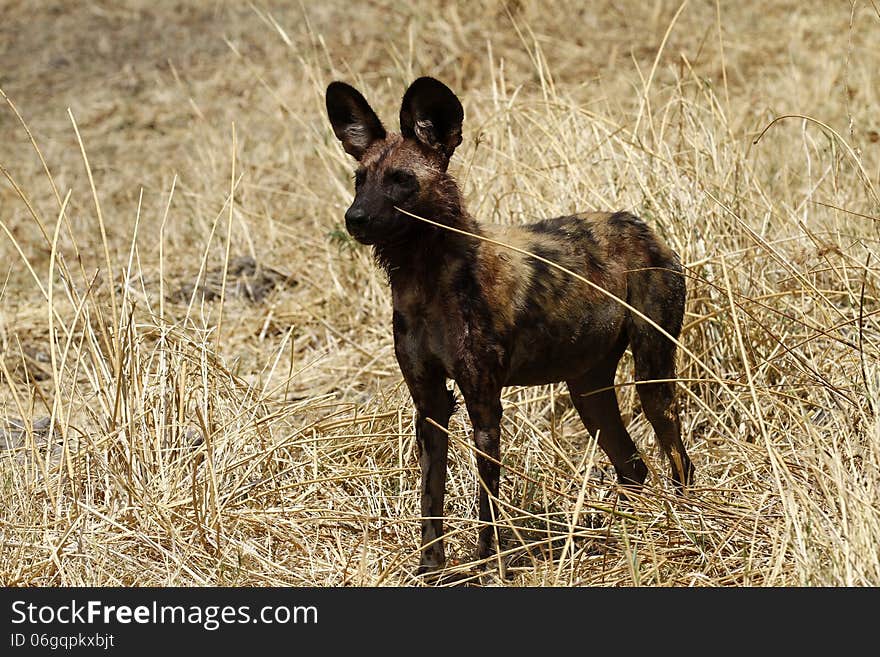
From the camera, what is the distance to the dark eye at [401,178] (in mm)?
A: 3861

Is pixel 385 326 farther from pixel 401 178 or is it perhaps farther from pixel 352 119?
pixel 401 178

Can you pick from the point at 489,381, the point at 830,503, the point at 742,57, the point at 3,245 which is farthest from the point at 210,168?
the point at 830,503

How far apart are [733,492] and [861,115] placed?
17.4ft

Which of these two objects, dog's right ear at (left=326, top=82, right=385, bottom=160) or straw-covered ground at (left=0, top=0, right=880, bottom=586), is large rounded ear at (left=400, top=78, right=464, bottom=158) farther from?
straw-covered ground at (left=0, top=0, right=880, bottom=586)

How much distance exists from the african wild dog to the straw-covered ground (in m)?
0.19

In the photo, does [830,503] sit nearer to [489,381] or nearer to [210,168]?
[489,381]

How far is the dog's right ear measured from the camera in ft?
13.3

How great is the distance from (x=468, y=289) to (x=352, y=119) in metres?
0.77

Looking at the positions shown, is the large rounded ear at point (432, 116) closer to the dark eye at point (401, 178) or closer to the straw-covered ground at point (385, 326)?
the dark eye at point (401, 178)

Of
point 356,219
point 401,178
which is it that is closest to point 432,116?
point 401,178

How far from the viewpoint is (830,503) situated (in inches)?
135

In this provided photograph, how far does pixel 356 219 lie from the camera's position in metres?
3.68

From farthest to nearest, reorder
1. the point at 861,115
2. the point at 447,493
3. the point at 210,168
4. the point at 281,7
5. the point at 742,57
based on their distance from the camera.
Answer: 1. the point at 281,7
2. the point at 742,57
3. the point at 210,168
4. the point at 861,115
5. the point at 447,493

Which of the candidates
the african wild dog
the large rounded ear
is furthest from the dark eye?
the large rounded ear
